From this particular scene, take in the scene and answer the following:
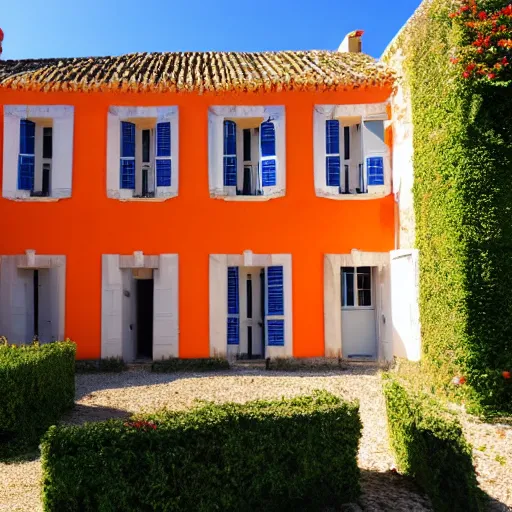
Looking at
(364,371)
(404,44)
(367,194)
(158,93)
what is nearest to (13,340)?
(158,93)

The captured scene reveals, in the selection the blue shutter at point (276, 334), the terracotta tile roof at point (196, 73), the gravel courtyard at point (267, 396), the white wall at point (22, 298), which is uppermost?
the terracotta tile roof at point (196, 73)

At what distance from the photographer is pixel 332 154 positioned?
10.8 m

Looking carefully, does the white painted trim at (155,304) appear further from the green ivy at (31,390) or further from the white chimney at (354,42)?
the white chimney at (354,42)

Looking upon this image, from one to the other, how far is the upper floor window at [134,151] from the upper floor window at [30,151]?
885 millimetres

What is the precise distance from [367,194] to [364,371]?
3.54 m

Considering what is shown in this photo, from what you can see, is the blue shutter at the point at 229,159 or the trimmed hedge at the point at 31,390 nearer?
the trimmed hedge at the point at 31,390

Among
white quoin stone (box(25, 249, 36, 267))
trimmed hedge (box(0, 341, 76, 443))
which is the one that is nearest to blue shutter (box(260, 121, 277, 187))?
white quoin stone (box(25, 249, 36, 267))

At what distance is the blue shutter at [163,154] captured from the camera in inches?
425

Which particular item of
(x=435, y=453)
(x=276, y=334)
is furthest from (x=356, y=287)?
(x=435, y=453)

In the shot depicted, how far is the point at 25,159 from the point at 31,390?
619cm

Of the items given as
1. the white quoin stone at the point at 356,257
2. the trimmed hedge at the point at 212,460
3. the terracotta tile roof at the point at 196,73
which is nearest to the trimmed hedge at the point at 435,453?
the trimmed hedge at the point at 212,460

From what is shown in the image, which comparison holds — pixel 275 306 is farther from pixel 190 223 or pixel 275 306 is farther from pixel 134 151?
pixel 134 151

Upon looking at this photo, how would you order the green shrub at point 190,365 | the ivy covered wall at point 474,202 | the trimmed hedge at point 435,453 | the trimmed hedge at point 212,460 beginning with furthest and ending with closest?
the green shrub at point 190,365, the ivy covered wall at point 474,202, the trimmed hedge at point 435,453, the trimmed hedge at point 212,460

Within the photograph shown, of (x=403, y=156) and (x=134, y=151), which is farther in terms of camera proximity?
(x=134, y=151)
